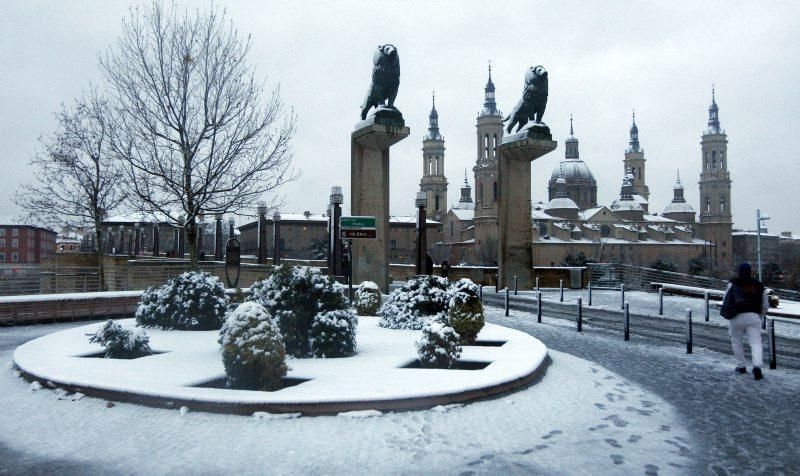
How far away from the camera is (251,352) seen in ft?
26.2

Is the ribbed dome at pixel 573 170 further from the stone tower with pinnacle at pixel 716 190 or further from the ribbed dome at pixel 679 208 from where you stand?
the stone tower with pinnacle at pixel 716 190

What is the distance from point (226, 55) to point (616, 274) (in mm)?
24228

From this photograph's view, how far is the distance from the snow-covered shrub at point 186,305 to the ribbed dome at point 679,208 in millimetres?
138836

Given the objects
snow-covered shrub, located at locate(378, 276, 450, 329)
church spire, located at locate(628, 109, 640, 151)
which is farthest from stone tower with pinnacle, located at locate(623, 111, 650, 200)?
snow-covered shrub, located at locate(378, 276, 450, 329)

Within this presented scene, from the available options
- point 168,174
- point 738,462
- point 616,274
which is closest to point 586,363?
point 738,462

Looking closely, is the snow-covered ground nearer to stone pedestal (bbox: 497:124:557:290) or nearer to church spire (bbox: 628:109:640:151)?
stone pedestal (bbox: 497:124:557:290)

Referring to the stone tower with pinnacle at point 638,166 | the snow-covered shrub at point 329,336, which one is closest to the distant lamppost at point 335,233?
the snow-covered shrub at point 329,336

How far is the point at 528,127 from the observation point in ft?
98.2

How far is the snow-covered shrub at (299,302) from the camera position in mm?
10766

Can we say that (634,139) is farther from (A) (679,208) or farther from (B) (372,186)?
(B) (372,186)

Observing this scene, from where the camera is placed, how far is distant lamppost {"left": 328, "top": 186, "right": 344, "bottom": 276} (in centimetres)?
2572

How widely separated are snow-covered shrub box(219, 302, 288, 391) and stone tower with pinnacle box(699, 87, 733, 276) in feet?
451

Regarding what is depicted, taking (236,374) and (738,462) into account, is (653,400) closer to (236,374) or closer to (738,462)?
(738,462)

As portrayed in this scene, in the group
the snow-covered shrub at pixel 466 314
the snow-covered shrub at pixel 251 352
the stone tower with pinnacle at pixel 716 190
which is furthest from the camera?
the stone tower with pinnacle at pixel 716 190
